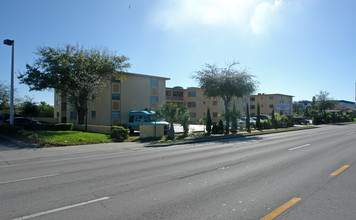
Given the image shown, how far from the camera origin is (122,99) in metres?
33.8

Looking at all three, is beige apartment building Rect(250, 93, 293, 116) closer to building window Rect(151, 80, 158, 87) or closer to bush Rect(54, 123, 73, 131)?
building window Rect(151, 80, 158, 87)

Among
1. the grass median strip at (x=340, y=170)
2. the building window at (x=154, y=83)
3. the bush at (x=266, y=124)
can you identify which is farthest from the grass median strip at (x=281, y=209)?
the building window at (x=154, y=83)

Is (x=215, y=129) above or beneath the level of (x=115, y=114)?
beneath

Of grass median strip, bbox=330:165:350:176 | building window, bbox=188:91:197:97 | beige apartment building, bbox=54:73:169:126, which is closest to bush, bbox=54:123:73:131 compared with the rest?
beige apartment building, bbox=54:73:169:126

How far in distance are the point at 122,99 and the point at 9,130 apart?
15851 millimetres

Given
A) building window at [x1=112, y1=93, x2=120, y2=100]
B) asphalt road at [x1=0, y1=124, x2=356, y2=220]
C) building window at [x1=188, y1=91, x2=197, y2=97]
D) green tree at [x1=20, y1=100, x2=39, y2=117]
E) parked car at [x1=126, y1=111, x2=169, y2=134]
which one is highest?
building window at [x1=188, y1=91, x2=197, y2=97]

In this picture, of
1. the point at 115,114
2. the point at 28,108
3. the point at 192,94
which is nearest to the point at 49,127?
the point at 115,114

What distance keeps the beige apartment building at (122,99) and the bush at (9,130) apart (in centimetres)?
1035

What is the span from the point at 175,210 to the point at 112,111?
29929 millimetres

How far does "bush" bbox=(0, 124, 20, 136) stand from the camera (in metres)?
19.0

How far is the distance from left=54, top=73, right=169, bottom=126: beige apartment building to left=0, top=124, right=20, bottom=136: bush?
10354 millimetres

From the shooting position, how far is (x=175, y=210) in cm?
434

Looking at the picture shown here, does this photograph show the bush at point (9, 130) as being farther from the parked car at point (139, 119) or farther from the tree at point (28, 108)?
the tree at point (28, 108)

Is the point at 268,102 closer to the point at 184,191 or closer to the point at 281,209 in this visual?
the point at 184,191
